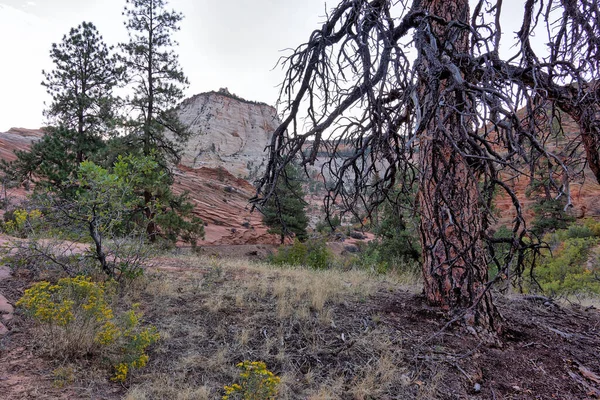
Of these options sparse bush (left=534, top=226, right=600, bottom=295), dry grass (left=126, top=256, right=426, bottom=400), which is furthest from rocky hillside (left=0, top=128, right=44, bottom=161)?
sparse bush (left=534, top=226, right=600, bottom=295)

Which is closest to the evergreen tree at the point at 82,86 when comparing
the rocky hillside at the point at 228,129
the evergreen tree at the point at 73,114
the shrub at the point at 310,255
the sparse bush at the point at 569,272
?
the evergreen tree at the point at 73,114

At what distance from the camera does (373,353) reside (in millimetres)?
2857

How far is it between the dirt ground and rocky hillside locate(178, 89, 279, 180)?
4170 centimetres

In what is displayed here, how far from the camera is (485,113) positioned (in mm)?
1356

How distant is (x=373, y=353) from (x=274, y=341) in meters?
0.89

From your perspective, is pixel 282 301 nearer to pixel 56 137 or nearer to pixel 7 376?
pixel 7 376

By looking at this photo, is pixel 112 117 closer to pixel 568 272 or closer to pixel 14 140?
pixel 568 272

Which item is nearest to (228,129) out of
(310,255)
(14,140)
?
(14,140)

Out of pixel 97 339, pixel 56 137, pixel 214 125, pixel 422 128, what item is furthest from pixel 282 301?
pixel 214 125

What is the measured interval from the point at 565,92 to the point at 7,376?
442 centimetres

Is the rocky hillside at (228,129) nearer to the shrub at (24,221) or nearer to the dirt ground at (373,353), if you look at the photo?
the shrub at (24,221)

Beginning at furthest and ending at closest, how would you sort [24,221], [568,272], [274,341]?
1. [568,272]
2. [24,221]
3. [274,341]

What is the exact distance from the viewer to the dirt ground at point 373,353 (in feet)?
7.79

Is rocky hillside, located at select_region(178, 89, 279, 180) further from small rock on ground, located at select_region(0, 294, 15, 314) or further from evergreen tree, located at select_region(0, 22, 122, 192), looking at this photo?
small rock on ground, located at select_region(0, 294, 15, 314)
